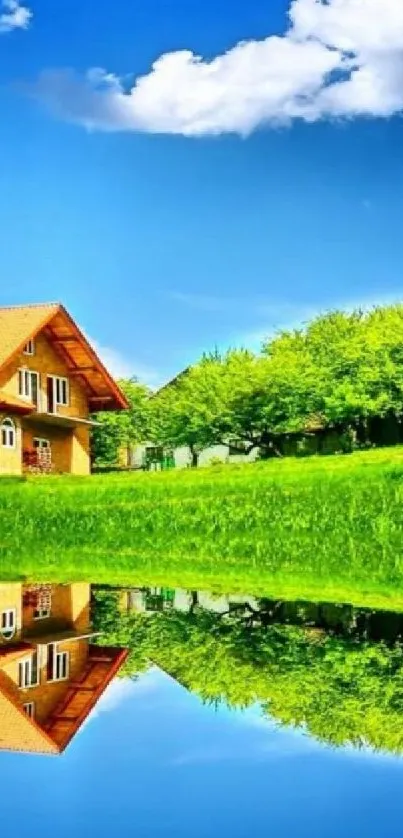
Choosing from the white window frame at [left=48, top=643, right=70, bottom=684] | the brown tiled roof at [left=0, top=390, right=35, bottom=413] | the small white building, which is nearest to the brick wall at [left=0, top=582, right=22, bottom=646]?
the white window frame at [left=48, top=643, right=70, bottom=684]

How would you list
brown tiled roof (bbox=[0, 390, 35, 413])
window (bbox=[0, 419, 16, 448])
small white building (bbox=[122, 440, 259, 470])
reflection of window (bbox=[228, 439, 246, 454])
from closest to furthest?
brown tiled roof (bbox=[0, 390, 35, 413]) → window (bbox=[0, 419, 16, 448]) → reflection of window (bbox=[228, 439, 246, 454]) → small white building (bbox=[122, 440, 259, 470])

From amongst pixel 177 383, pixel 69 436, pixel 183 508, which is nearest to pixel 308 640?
pixel 183 508

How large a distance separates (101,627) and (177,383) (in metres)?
49.7

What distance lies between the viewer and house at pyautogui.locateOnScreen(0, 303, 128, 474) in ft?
126

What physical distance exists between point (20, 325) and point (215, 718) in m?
32.9

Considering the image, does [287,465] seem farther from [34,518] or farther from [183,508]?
[34,518]

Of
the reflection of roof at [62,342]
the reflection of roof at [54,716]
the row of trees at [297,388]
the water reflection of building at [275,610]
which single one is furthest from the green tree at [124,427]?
the reflection of roof at [54,716]

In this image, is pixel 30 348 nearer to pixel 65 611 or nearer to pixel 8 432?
pixel 8 432

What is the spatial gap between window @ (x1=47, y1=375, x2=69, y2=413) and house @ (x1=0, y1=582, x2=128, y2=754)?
27252 mm

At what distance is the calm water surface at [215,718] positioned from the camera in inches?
194

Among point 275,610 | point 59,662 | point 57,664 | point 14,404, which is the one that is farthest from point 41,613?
point 14,404

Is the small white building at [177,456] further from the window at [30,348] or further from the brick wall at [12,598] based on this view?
the brick wall at [12,598]

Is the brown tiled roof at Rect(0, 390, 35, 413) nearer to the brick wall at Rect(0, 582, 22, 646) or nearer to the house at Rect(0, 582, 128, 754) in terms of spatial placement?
the brick wall at Rect(0, 582, 22, 646)

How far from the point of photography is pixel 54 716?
23.0 feet
